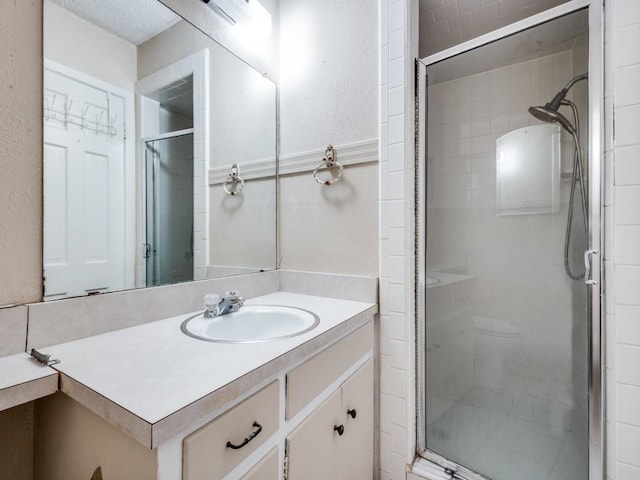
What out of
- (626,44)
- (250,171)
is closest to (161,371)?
(250,171)

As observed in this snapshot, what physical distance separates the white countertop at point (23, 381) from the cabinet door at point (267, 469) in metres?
0.44

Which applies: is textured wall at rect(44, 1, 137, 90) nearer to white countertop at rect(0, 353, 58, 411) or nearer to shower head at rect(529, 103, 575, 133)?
white countertop at rect(0, 353, 58, 411)

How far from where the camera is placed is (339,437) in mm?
976

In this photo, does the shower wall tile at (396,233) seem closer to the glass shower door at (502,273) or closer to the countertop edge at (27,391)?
the glass shower door at (502,273)

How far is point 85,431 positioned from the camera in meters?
0.64

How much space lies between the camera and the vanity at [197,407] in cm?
52

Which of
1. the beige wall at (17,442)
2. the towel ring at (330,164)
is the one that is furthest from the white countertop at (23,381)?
the towel ring at (330,164)

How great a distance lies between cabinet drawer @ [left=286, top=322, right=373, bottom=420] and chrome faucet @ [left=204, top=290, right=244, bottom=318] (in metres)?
0.41

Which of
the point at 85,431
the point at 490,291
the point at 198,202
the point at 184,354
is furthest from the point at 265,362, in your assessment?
the point at 490,291

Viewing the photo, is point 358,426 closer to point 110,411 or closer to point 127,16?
point 110,411

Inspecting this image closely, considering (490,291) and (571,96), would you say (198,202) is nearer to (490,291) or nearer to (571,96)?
(490,291)

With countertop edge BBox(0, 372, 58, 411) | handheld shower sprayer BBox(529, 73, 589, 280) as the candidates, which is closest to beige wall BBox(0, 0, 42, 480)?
countertop edge BBox(0, 372, 58, 411)

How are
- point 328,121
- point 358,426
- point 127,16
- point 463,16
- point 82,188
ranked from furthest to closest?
1. point 463,16
2. point 328,121
3. point 358,426
4. point 127,16
5. point 82,188

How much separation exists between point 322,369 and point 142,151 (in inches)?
36.0
